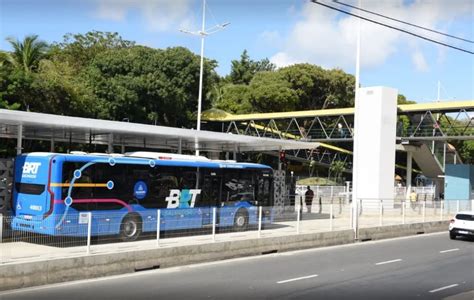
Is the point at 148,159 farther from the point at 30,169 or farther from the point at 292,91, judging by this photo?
the point at 292,91

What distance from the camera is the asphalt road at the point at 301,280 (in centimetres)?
1112

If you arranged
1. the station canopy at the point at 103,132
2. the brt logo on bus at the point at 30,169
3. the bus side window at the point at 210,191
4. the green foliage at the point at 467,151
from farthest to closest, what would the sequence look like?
→ 1. the green foliage at the point at 467,151
2. the bus side window at the point at 210,191
3. the station canopy at the point at 103,132
4. the brt logo on bus at the point at 30,169

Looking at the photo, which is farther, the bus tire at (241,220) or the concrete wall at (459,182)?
the concrete wall at (459,182)

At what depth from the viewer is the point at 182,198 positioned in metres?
19.8

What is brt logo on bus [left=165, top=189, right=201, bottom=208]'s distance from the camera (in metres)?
19.3

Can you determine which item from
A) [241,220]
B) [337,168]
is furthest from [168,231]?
[337,168]

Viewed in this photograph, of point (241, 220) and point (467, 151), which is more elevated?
point (467, 151)

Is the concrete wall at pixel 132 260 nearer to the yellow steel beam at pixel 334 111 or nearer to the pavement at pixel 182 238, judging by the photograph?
the pavement at pixel 182 238

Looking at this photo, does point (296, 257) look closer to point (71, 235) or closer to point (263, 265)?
point (263, 265)

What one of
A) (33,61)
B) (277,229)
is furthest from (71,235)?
(33,61)

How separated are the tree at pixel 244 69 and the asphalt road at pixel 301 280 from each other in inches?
3015

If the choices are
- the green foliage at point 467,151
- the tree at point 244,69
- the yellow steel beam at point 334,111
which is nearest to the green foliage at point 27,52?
the yellow steel beam at point 334,111

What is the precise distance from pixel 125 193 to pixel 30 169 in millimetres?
2927

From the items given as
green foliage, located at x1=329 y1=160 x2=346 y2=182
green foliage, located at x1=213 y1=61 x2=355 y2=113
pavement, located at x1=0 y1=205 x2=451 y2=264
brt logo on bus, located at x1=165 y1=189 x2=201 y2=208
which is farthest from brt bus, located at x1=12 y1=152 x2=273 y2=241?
green foliage, located at x1=213 y1=61 x2=355 y2=113
